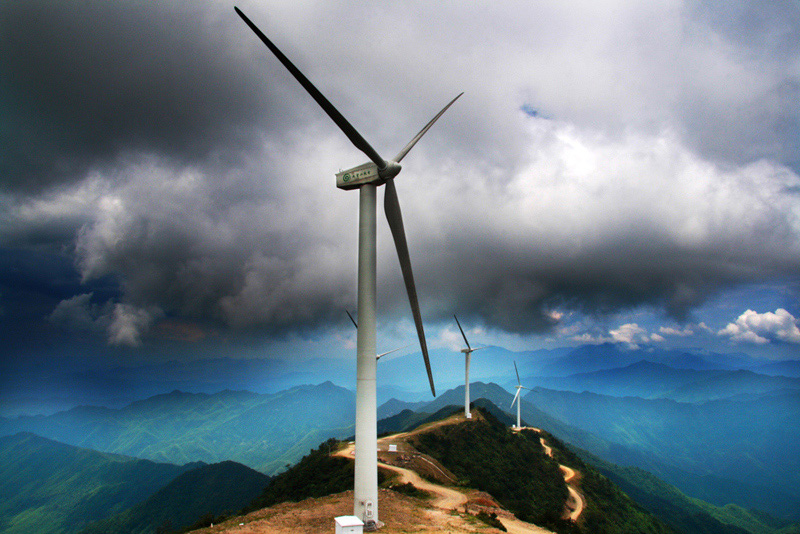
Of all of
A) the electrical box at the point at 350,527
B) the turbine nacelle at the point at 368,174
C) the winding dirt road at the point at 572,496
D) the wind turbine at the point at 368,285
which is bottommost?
the winding dirt road at the point at 572,496

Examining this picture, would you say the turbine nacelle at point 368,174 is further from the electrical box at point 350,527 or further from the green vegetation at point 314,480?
the green vegetation at point 314,480

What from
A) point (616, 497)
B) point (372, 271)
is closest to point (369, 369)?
point (372, 271)

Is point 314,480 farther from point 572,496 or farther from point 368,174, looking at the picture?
point 572,496

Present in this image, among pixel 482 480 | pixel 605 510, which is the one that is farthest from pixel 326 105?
pixel 605 510

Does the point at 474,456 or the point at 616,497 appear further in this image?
the point at 616,497

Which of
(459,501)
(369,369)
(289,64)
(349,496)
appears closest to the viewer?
(289,64)

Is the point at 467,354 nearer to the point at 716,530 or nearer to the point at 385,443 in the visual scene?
the point at 385,443

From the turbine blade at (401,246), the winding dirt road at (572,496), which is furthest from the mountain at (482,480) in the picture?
the turbine blade at (401,246)
